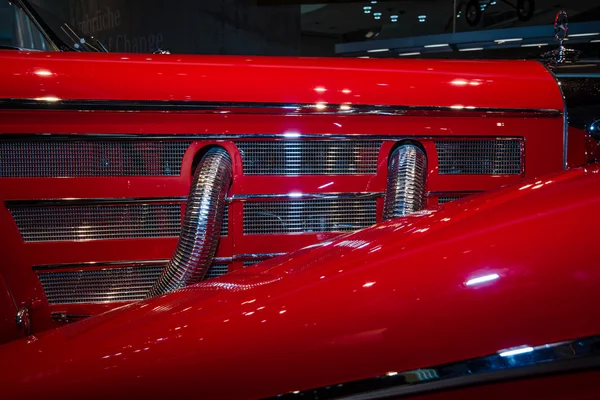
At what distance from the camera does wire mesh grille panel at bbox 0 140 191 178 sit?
5.31ft

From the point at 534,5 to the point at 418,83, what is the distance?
8.64 meters

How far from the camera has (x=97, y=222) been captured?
1.69 meters

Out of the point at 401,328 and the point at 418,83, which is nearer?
the point at 401,328

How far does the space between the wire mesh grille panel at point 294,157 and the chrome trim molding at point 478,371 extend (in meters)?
0.96

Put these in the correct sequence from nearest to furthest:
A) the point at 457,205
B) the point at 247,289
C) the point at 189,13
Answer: the point at 247,289 → the point at 457,205 → the point at 189,13

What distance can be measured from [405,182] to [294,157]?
0.35 m

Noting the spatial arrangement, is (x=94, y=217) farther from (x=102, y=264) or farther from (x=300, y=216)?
(x=300, y=216)

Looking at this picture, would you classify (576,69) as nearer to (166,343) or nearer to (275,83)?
(275,83)

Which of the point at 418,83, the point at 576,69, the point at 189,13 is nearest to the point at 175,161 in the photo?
the point at 418,83

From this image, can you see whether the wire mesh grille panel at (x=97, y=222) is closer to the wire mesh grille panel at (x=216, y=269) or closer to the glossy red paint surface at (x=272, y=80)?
the wire mesh grille panel at (x=216, y=269)

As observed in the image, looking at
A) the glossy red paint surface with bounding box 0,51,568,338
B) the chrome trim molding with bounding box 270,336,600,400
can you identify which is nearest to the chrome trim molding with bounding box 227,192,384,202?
the glossy red paint surface with bounding box 0,51,568,338

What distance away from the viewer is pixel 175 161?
1.70 meters

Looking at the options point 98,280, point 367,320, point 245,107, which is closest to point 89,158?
point 98,280

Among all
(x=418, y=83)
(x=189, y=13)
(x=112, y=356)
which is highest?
(x=189, y=13)
